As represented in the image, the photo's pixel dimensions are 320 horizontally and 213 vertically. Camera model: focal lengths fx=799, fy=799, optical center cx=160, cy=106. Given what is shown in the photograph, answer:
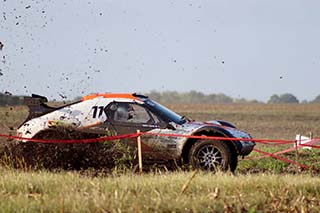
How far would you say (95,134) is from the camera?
16172 millimetres

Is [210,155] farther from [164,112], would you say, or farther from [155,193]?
[155,193]

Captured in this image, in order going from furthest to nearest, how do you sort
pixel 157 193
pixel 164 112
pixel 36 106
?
pixel 36 106 < pixel 164 112 < pixel 157 193

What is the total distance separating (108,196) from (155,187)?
1226mm

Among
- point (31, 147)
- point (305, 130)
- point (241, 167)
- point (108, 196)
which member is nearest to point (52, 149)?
point (31, 147)

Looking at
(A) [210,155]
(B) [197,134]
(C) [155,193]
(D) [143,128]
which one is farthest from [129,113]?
(C) [155,193]

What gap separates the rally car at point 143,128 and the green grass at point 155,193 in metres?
2.89

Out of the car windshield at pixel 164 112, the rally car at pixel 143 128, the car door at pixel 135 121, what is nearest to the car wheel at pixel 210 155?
the rally car at pixel 143 128

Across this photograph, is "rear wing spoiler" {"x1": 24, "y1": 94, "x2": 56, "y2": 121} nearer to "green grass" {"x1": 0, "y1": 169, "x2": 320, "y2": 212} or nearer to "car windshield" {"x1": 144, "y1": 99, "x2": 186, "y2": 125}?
"car windshield" {"x1": 144, "y1": 99, "x2": 186, "y2": 125}

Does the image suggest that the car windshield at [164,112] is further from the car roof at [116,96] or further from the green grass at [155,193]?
the green grass at [155,193]

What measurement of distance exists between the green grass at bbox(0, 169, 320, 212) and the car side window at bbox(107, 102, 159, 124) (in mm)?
3483

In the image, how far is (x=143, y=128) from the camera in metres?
16.1

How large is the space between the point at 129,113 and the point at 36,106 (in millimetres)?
2020

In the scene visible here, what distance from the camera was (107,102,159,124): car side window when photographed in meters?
16.2

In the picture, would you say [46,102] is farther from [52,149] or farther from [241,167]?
[241,167]
